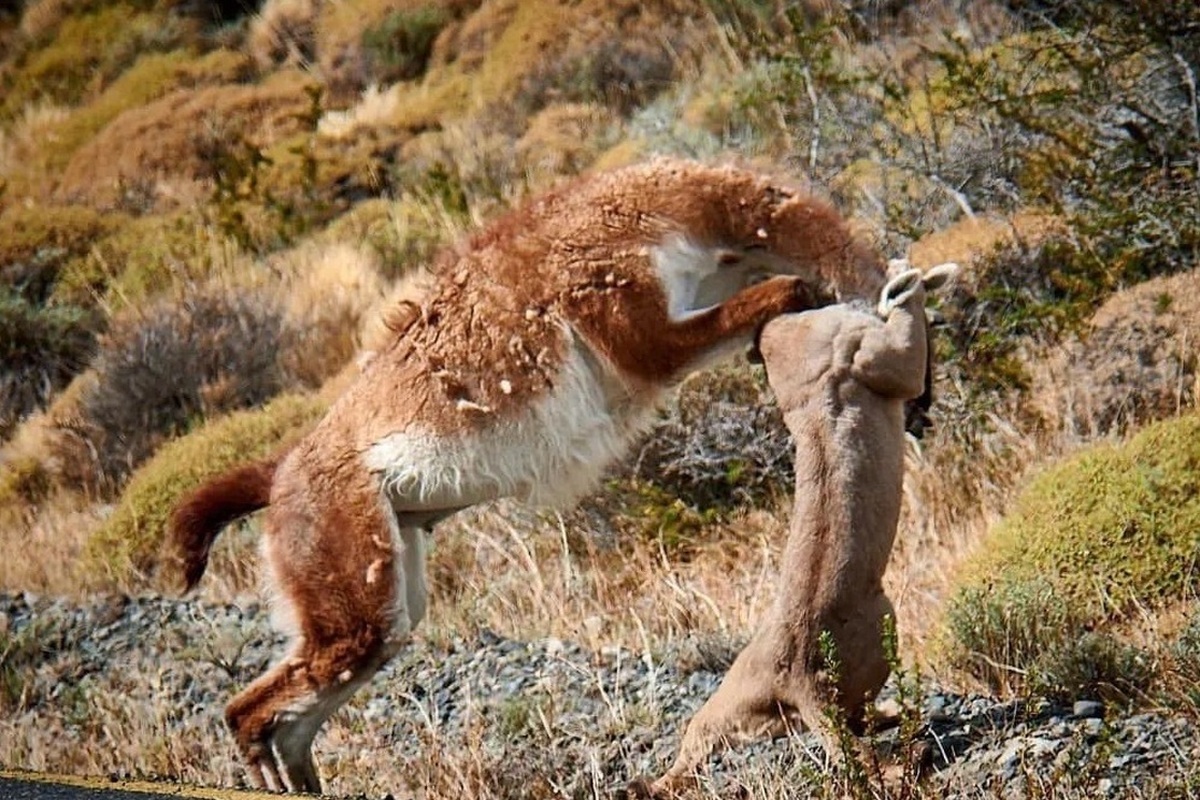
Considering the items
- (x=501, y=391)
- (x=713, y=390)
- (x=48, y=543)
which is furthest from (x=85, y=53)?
(x=501, y=391)

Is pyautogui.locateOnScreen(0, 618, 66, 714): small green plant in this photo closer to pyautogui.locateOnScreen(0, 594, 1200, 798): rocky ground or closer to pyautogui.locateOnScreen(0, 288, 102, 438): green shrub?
pyautogui.locateOnScreen(0, 594, 1200, 798): rocky ground

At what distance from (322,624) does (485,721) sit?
1.01m

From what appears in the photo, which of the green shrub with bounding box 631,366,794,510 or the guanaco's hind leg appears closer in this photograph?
the guanaco's hind leg

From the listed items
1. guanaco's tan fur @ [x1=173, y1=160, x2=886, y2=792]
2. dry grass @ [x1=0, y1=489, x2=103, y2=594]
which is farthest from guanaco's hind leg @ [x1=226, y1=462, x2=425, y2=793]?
dry grass @ [x1=0, y1=489, x2=103, y2=594]

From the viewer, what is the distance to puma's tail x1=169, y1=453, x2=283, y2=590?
7078 mm

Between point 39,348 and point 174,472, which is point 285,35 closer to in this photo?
point 39,348

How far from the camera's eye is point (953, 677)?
22.1 ft

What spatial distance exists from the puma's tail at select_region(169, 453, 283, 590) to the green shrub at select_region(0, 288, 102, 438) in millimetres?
10304

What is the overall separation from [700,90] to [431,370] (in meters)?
11.9

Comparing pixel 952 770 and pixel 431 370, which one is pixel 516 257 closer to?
pixel 431 370

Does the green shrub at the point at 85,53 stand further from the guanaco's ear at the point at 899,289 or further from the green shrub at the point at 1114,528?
the guanaco's ear at the point at 899,289

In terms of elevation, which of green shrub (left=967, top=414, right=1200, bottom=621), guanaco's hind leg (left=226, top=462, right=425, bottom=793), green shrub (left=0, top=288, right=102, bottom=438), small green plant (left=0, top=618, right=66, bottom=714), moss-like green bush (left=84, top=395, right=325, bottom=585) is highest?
guanaco's hind leg (left=226, top=462, right=425, bottom=793)

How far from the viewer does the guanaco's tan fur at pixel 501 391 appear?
6289 mm

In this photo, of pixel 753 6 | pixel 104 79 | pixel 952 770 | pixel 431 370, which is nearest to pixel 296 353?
pixel 753 6
